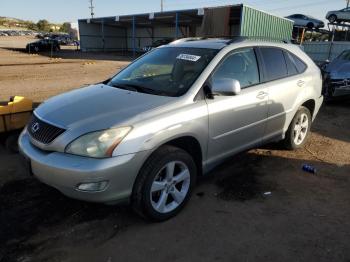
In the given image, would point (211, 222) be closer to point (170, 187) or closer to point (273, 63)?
point (170, 187)

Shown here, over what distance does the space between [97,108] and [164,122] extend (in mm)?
688

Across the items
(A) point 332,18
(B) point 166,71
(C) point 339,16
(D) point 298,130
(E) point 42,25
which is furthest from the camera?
(E) point 42,25

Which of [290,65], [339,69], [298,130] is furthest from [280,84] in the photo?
[339,69]

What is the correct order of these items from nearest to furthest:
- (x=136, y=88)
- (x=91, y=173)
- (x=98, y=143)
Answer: (x=91, y=173), (x=98, y=143), (x=136, y=88)

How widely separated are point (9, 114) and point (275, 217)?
3.89m

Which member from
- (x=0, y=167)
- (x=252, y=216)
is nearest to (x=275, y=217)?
(x=252, y=216)

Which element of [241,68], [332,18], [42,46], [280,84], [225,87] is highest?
[332,18]

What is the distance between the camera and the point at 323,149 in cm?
578

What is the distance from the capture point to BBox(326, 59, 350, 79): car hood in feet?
30.0

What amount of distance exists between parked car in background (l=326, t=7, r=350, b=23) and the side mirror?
86.6ft

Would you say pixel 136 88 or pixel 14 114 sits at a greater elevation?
pixel 136 88

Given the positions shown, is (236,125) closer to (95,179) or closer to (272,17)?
(95,179)

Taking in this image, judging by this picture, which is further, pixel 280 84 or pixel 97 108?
pixel 280 84

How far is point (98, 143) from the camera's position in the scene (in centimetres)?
296
